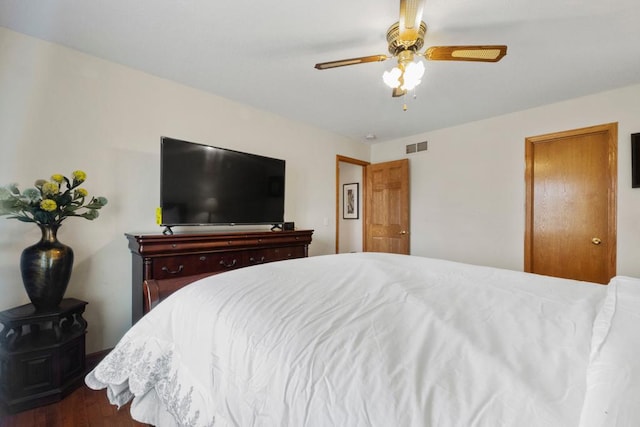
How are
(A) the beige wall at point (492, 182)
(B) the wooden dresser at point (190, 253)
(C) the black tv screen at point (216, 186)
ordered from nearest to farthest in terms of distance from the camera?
(B) the wooden dresser at point (190, 253)
(C) the black tv screen at point (216, 186)
(A) the beige wall at point (492, 182)

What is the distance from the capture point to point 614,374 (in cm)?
48

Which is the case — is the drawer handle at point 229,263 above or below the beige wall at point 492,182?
below

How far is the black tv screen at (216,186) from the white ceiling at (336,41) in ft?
2.31

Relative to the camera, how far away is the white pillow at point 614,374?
0.41 metres

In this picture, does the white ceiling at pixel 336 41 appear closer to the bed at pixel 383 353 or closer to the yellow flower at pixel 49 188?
the yellow flower at pixel 49 188

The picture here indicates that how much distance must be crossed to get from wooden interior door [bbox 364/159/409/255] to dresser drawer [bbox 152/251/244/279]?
8.25ft

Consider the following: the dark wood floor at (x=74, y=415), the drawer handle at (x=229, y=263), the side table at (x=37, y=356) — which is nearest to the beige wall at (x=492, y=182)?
the drawer handle at (x=229, y=263)

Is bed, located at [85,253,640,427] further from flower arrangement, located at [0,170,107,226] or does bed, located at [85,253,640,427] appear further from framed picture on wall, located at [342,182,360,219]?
framed picture on wall, located at [342,182,360,219]

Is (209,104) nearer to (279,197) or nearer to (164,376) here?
(279,197)

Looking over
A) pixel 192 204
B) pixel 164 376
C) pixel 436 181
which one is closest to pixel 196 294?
Answer: pixel 164 376

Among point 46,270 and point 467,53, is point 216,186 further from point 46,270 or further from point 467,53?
point 467,53

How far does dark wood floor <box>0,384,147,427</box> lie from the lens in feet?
5.04

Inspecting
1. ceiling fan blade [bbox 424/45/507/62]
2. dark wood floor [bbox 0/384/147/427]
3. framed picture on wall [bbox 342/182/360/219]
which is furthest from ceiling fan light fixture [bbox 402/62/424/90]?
framed picture on wall [bbox 342/182/360/219]

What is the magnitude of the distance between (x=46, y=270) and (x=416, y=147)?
4186 mm
